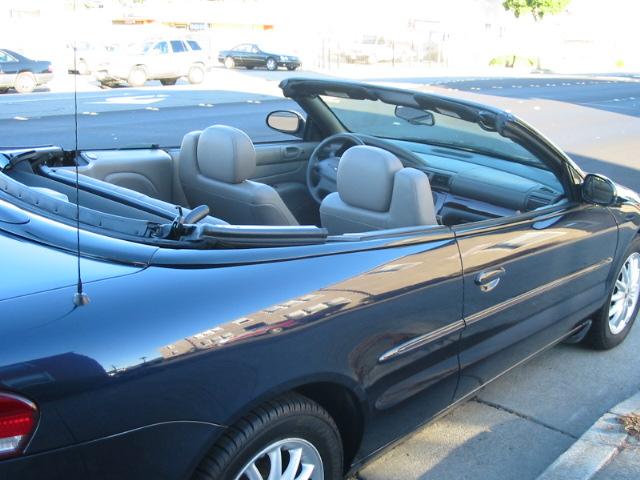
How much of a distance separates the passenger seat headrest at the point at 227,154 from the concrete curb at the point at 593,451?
1889mm

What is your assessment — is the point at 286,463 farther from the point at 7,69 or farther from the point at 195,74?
the point at 195,74

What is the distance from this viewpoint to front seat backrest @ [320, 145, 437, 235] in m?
2.89

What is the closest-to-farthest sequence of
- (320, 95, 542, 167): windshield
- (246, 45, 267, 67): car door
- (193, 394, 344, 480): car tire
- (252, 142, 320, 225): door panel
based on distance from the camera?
(193, 394, 344, 480): car tire → (320, 95, 542, 167): windshield → (252, 142, 320, 225): door panel → (246, 45, 267, 67): car door

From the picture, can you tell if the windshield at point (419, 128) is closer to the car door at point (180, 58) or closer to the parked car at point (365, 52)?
the car door at point (180, 58)

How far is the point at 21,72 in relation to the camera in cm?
2167

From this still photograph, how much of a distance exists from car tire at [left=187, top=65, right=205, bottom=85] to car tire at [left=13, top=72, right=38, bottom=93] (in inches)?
275

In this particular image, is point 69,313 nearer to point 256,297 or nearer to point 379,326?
point 256,297

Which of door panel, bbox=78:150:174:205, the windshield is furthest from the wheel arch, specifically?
door panel, bbox=78:150:174:205

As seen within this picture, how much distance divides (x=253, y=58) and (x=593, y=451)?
113 feet

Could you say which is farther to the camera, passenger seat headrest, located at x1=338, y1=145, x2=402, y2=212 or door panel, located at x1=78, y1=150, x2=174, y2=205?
door panel, located at x1=78, y1=150, x2=174, y2=205

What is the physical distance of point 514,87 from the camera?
2800 centimetres

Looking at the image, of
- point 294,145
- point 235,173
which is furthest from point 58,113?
point 235,173

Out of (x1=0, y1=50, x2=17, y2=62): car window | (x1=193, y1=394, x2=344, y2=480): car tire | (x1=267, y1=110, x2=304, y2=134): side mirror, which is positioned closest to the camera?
(x1=193, y1=394, x2=344, y2=480): car tire

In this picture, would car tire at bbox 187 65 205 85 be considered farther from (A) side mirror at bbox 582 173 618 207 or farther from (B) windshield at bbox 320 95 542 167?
(A) side mirror at bbox 582 173 618 207
